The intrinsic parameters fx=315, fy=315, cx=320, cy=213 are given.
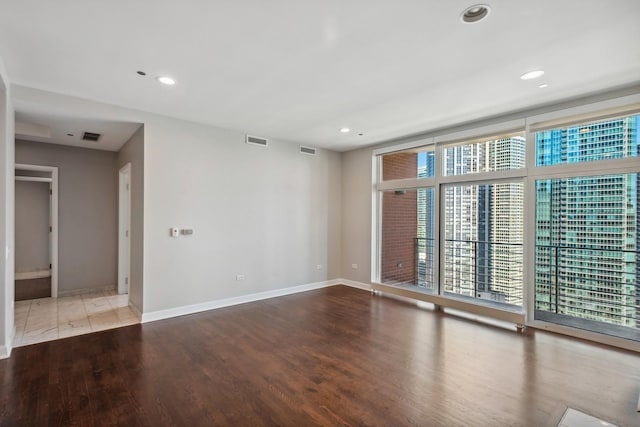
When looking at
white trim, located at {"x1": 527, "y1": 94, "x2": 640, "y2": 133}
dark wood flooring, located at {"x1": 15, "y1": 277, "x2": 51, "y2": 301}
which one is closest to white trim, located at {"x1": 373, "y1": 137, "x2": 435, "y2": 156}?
white trim, located at {"x1": 527, "y1": 94, "x2": 640, "y2": 133}

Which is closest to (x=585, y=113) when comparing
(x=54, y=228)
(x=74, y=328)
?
(x=74, y=328)

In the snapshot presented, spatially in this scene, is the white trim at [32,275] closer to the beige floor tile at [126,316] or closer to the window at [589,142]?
the beige floor tile at [126,316]

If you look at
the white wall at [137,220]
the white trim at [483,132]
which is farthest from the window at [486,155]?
the white wall at [137,220]

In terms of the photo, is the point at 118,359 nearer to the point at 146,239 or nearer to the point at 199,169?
the point at 146,239

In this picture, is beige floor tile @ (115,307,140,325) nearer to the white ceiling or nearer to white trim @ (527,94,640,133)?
the white ceiling

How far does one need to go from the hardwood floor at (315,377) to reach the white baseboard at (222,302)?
211 mm

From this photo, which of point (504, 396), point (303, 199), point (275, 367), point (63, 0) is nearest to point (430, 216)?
point (303, 199)

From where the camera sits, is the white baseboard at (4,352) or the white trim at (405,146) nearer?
the white baseboard at (4,352)

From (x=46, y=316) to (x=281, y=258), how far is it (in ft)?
11.6

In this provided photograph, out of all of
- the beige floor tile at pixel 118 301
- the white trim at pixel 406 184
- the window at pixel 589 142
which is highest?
the window at pixel 589 142

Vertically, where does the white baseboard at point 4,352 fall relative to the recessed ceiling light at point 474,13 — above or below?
below

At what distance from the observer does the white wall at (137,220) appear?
4.39 metres

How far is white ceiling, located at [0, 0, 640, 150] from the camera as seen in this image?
7.10 ft

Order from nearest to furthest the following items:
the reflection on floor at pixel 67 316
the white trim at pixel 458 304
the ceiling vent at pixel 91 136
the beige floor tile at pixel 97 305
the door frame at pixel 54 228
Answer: the reflection on floor at pixel 67 316 < the white trim at pixel 458 304 < the beige floor tile at pixel 97 305 < the ceiling vent at pixel 91 136 < the door frame at pixel 54 228
